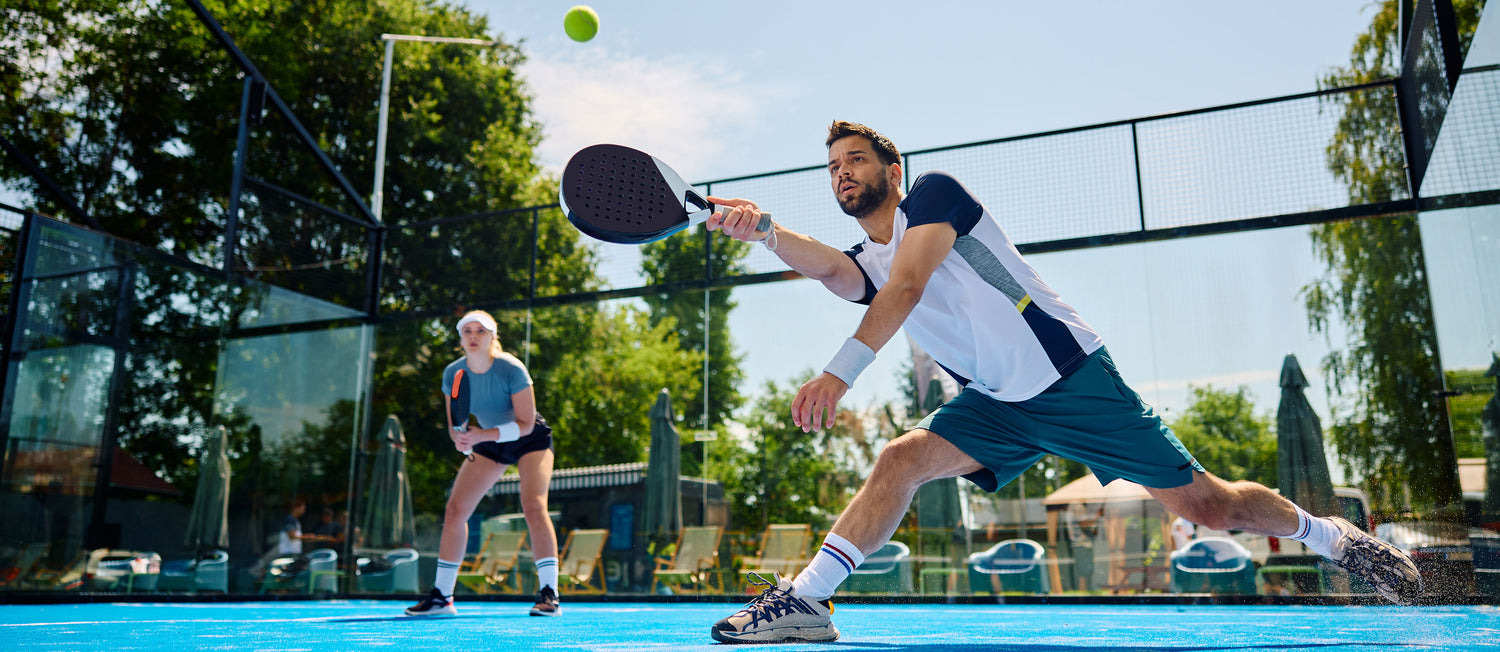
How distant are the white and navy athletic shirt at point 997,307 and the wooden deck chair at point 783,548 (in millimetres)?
7174

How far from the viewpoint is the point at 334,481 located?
1111 cm

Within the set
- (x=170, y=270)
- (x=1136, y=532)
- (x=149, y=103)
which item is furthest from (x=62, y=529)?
(x=149, y=103)

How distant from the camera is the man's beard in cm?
316

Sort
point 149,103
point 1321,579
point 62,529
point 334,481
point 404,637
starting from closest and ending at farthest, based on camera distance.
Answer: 1. point 404,637
2. point 1321,579
3. point 62,529
4. point 334,481
5. point 149,103

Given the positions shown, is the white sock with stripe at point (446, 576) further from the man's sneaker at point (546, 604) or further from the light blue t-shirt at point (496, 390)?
the light blue t-shirt at point (496, 390)

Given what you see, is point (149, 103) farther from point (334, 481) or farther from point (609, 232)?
point (609, 232)

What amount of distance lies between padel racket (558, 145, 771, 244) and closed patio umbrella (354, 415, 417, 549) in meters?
9.15

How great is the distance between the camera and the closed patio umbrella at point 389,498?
11008 millimetres

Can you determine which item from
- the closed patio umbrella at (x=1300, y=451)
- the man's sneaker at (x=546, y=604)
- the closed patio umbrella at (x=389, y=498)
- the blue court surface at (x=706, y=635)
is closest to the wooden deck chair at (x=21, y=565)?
the closed patio umbrella at (x=389, y=498)

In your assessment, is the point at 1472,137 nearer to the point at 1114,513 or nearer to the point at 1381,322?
the point at 1381,322

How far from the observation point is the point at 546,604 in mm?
5441

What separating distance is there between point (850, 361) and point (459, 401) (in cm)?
375

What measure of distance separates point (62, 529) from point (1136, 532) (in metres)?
9.06

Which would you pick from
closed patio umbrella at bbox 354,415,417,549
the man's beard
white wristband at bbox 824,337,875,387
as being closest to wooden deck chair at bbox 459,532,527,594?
closed patio umbrella at bbox 354,415,417,549
